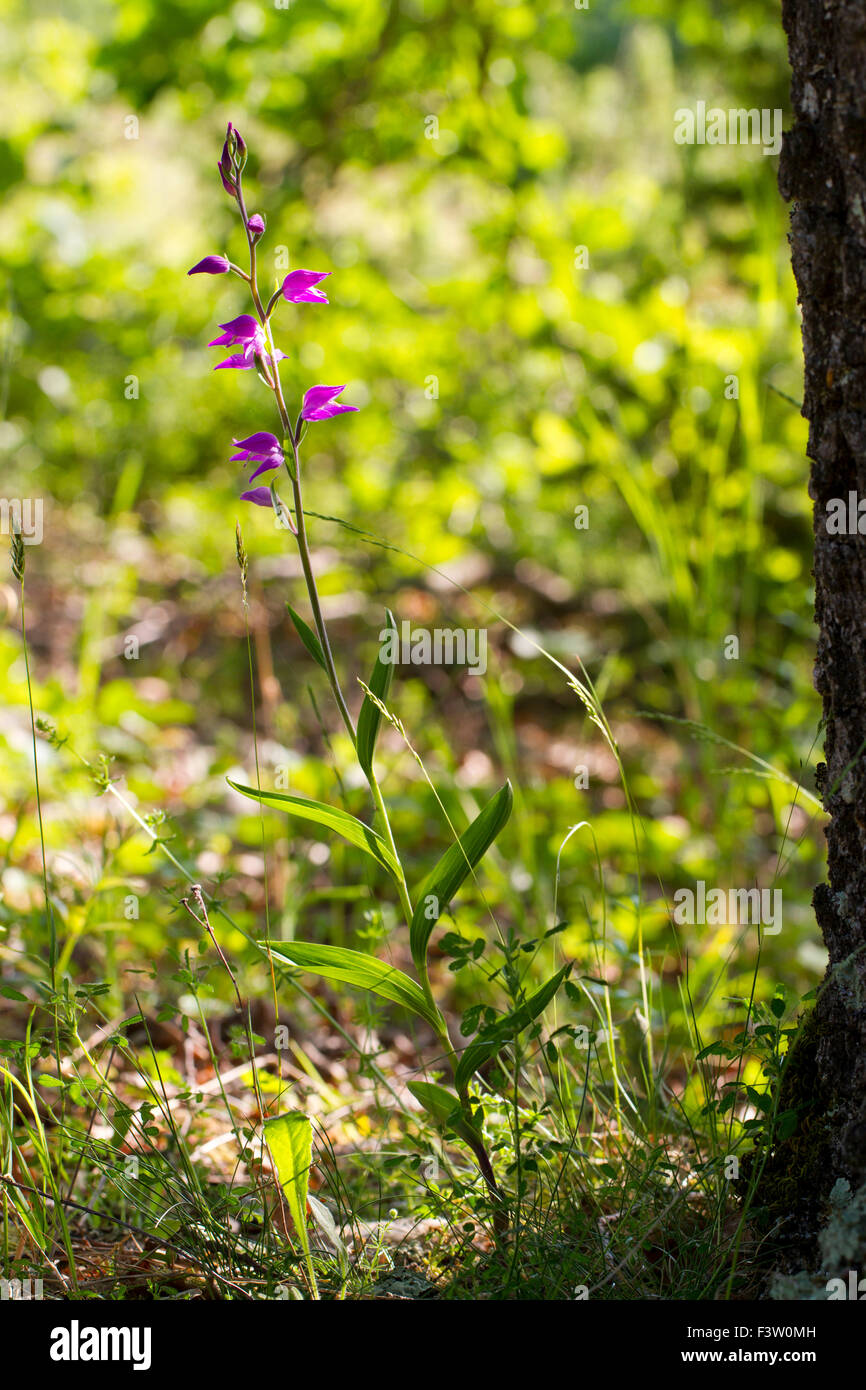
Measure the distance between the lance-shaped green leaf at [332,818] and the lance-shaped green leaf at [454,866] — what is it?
2.3 inches

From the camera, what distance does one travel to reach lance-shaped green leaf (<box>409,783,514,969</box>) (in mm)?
1092

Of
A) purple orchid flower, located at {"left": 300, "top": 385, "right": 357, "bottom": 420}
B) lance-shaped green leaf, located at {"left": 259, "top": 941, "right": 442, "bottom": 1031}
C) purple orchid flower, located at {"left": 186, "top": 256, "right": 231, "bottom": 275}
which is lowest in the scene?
lance-shaped green leaf, located at {"left": 259, "top": 941, "right": 442, "bottom": 1031}

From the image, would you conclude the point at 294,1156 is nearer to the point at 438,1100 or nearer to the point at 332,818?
the point at 438,1100

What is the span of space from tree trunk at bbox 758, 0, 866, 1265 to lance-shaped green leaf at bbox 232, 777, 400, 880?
494 mm

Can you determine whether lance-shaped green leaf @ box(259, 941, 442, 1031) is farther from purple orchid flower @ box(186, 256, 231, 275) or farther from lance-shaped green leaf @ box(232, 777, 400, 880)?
purple orchid flower @ box(186, 256, 231, 275)

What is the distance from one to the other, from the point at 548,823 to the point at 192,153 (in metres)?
2.80

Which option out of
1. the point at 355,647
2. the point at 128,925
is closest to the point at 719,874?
the point at 128,925

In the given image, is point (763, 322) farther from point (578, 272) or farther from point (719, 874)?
point (719, 874)

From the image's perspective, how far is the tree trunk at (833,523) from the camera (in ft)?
3.33

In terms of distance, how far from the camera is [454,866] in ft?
3.69

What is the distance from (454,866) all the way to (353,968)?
16 cm

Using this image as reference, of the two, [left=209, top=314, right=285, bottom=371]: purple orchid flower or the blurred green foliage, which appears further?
the blurred green foliage

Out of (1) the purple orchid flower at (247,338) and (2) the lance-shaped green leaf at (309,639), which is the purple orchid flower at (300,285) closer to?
(1) the purple orchid flower at (247,338)

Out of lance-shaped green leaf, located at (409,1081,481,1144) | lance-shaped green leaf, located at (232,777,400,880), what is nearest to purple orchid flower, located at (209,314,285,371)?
lance-shaped green leaf, located at (232,777,400,880)
